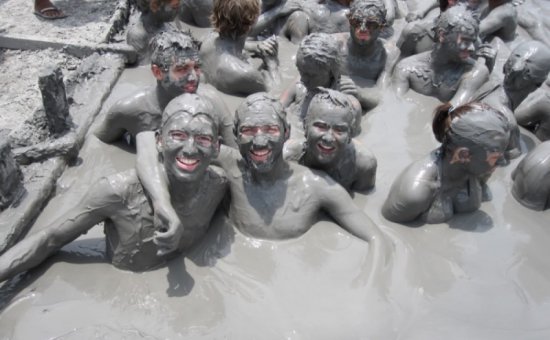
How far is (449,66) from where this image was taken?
199 inches

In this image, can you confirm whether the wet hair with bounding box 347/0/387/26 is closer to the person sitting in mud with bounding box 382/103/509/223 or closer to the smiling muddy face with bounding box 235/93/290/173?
the person sitting in mud with bounding box 382/103/509/223

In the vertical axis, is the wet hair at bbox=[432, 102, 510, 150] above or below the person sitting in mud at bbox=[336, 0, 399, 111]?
above

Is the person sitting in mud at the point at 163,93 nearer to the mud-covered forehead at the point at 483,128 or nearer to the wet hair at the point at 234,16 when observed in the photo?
the wet hair at the point at 234,16

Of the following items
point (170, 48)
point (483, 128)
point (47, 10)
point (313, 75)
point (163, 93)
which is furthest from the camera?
point (47, 10)

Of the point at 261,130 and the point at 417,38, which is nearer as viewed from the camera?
the point at 261,130

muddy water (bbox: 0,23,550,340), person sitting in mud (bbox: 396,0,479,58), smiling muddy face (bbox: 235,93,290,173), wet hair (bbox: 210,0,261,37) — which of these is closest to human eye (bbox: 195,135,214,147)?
smiling muddy face (bbox: 235,93,290,173)

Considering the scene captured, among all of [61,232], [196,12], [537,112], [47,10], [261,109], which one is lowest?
[47,10]

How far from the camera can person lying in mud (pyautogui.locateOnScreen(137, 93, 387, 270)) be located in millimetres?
3279

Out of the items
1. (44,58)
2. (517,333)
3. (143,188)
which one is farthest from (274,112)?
(44,58)

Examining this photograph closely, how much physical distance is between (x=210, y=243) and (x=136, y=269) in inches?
19.0

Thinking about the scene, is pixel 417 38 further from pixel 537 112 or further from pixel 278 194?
pixel 278 194

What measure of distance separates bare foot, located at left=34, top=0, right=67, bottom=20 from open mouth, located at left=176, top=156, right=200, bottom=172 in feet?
17.5

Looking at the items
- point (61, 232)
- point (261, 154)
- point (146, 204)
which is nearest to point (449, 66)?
point (261, 154)

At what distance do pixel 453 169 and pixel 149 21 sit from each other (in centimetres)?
350
